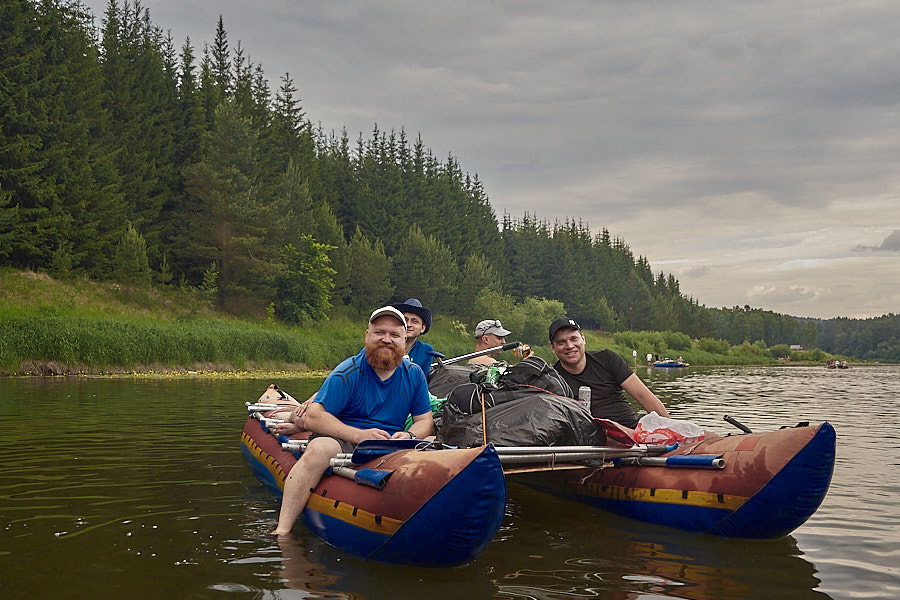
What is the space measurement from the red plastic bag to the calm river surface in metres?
0.84

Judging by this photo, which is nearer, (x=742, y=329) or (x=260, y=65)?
(x=260, y=65)

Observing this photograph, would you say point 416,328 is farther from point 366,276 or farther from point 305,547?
point 366,276

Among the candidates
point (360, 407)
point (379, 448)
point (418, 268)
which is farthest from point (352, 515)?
point (418, 268)

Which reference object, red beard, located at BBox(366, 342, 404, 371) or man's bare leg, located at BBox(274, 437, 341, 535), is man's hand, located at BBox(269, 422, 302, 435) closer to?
man's bare leg, located at BBox(274, 437, 341, 535)

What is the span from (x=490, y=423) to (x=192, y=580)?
105 inches

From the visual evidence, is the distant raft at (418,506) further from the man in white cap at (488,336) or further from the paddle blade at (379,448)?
the man in white cap at (488,336)

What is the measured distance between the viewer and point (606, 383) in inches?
310

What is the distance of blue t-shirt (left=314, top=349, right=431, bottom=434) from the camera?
5938 millimetres

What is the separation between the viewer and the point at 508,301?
73.7 metres

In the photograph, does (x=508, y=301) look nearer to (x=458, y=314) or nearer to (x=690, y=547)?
(x=458, y=314)

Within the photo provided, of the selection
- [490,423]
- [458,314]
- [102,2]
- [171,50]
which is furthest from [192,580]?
[458,314]

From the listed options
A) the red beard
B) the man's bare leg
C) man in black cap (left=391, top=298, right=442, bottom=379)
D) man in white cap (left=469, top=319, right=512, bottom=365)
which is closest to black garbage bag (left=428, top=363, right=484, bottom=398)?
man in black cap (left=391, top=298, right=442, bottom=379)

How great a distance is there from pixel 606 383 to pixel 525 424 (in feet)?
6.16

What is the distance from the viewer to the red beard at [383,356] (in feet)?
19.3
